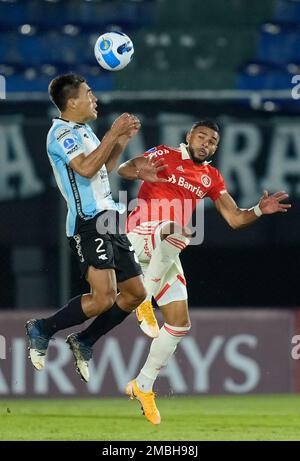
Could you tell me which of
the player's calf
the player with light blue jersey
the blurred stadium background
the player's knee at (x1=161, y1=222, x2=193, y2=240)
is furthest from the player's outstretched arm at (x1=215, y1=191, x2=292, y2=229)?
the blurred stadium background

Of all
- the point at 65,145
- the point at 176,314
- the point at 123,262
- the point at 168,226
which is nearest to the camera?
the point at 65,145

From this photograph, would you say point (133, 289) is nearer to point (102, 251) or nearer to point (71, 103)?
point (102, 251)

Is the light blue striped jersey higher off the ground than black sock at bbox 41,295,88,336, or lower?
higher

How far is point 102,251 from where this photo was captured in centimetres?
715

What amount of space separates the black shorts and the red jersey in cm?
86

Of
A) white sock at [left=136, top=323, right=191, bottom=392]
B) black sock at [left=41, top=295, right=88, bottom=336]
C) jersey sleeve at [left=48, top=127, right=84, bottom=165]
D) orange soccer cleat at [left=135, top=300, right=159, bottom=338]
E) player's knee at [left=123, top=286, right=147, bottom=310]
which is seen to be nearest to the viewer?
jersey sleeve at [left=48, top=127, right=84, bottom=165]

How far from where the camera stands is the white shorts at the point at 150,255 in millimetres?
8102

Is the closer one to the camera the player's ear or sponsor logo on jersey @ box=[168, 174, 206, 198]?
the player's ear

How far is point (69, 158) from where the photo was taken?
7.04 metres

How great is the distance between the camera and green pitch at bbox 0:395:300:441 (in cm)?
810

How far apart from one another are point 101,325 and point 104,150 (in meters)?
1.16

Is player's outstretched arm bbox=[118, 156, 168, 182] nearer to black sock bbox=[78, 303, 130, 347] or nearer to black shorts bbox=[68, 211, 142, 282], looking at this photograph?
black shorts bbox=[68, 211, 142, 282]

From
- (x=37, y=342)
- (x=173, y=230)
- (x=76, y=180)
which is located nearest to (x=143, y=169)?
(x=76, y=180)

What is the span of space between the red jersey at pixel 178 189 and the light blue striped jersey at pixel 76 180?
0.98 metres
